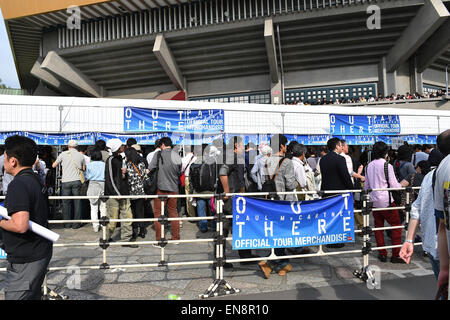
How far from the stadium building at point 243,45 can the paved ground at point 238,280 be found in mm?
14556

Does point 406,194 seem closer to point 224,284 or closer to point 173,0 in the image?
point 224,284

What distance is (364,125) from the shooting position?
893 centimetres

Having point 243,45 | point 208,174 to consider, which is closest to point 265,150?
point 208,174

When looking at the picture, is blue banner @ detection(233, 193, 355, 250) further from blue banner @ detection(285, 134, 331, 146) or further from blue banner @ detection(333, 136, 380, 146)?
blue banner @ detection(333, 136, 380, 146)

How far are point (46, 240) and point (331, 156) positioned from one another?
4535 mm

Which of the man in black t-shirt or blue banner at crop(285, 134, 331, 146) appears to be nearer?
the man in black t-shirt

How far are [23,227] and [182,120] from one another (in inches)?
239

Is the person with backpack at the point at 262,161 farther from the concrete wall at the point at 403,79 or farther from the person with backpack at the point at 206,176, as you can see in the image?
the concrete wall at the point at 403,79

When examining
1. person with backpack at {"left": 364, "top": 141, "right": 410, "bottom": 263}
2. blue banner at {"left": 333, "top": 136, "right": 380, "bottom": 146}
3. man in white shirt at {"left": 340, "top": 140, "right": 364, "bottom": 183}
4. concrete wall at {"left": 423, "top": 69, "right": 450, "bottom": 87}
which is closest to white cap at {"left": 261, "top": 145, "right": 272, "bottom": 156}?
person with backpack at {"left": 364, "top": 141, "right": 410, "bottom": 263}

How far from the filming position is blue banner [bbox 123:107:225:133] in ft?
25.5

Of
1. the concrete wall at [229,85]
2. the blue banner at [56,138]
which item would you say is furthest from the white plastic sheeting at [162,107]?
the concrete wall at [229,85]

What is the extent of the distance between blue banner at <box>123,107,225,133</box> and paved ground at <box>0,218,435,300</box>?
147 inches

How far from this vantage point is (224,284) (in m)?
3.48
